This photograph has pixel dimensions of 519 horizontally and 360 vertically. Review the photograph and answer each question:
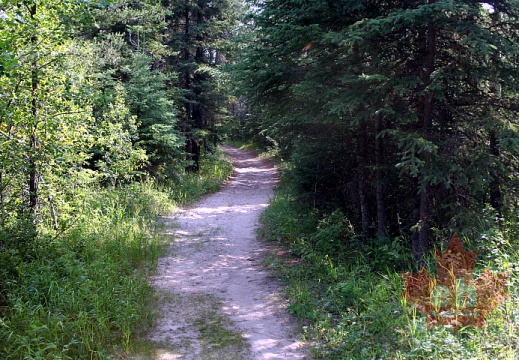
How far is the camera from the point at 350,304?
535 centimetres

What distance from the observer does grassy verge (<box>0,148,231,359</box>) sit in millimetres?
4285

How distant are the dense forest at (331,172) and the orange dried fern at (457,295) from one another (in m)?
0.15

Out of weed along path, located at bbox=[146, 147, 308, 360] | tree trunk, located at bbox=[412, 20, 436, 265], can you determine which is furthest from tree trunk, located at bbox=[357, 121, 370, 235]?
weed along path, located at bbox=[146, 147, 308, 360]

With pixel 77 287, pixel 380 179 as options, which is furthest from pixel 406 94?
pixel 77 287

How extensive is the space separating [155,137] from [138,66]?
247cm

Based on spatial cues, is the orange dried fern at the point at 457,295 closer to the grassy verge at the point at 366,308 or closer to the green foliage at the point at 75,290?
the grassy verge at the point at 366,308

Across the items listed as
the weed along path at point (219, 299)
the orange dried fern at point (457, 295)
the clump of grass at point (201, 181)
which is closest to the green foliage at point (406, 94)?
the orange dried fern at point (457, 295)

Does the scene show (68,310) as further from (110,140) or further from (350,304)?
(110,140)

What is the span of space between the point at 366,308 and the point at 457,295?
3.72 ft

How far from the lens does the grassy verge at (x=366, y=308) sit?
382cm

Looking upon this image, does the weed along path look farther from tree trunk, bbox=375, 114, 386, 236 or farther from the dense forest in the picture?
tree trunk, bbox=375, 114, 386, 236

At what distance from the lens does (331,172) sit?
9430mm

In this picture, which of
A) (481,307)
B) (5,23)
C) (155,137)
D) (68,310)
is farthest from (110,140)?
(481,307)

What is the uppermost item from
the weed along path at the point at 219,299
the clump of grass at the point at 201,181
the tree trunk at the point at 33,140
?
the tree trunk at the point at 33,140
